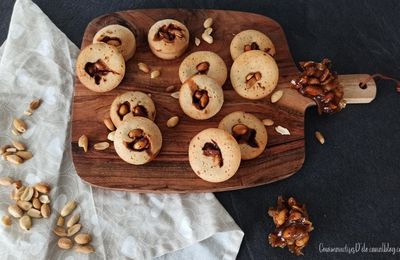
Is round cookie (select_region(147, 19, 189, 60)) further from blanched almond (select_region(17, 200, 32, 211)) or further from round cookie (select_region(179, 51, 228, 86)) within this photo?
blanched almond (select_region(17, 200, 32, 211))

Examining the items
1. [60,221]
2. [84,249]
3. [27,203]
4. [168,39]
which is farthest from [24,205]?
[168,39]

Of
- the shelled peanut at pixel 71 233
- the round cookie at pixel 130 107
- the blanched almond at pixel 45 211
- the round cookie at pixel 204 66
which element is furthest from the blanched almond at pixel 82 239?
the round cookie at pixel 204 66

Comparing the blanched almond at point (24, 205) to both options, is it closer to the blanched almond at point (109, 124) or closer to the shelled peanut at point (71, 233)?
the shelled peanut at point (71, 233)

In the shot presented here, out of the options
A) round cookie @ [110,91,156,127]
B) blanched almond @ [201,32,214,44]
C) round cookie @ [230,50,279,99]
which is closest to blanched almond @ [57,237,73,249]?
round cookie @ [110,91,156,127]

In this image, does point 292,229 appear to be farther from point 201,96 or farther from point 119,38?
point 119,38

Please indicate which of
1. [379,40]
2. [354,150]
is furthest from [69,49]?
[379,40]
